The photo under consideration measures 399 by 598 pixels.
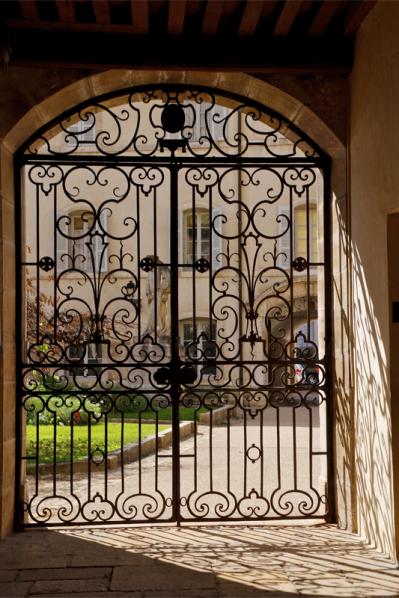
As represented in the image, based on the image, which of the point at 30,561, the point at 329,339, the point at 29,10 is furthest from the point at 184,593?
the point at 29,10

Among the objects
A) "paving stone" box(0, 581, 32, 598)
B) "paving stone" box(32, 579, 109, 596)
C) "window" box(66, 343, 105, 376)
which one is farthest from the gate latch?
"paving stone" box(0, 581, 32, 598)

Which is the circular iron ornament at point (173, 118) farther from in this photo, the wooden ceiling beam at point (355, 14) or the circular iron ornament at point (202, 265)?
the wooden ceiling beam at point (355, 14)

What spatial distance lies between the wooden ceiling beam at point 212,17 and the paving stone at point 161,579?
11.2ft

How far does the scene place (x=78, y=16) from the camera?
16.9ft

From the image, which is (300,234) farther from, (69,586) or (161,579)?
(69,586)

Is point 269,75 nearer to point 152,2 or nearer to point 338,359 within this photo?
point 152,2

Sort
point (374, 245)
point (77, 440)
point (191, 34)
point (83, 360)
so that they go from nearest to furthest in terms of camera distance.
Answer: point (374, 245)
point (191, 34)
point (83, 360)
point (77, 440)

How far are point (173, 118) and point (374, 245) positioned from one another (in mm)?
1925

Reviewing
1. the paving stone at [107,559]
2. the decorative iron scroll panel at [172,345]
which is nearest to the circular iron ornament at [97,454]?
the decorative iron scroll panel at [172,345]

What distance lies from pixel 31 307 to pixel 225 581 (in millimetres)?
7730

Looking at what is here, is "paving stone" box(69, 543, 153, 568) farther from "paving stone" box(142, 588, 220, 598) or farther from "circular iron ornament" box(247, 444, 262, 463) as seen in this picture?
"circular iron ornament" box(247, 444, 262, 463)

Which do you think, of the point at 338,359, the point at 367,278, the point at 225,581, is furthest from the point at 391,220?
the point at 225,581

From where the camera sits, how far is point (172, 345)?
19.1 feet

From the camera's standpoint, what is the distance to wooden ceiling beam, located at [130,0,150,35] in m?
4.79
